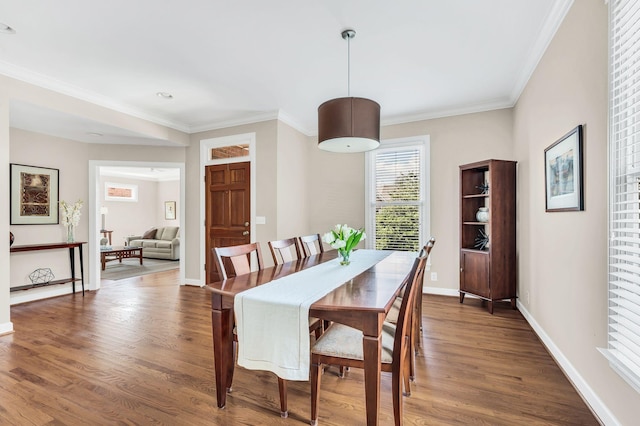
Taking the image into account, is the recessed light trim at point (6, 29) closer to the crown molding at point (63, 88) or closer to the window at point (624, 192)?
the crown molding at point (63, 88)

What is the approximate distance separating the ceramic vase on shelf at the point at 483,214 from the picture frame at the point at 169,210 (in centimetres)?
886

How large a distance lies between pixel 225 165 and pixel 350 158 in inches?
77.6

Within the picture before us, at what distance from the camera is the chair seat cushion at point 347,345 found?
5.20ft

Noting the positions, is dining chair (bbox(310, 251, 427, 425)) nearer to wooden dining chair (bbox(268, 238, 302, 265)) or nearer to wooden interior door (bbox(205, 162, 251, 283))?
wooden dining chair (bbox(268, 238, 302, 265))

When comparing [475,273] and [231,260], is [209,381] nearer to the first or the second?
[231,260]

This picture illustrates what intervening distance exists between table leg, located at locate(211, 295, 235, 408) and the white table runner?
178 mm

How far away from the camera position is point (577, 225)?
2.05 meters

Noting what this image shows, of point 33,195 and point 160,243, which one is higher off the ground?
point 33,195

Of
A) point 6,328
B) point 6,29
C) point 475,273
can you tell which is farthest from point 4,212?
point 475,273

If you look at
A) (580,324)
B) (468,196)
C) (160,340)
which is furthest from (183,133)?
(580,324)

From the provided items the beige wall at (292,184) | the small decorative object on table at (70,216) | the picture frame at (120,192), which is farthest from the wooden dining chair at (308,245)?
the picture frame at (120,192)

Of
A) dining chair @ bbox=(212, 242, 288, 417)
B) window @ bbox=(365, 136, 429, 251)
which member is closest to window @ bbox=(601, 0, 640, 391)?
dining chair @ bbox=(212, 242, 288, 417)

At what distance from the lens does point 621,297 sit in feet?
5.18

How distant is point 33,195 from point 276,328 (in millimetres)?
4816
